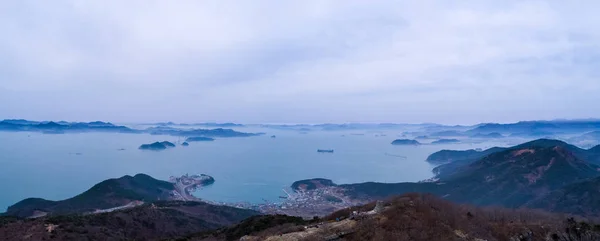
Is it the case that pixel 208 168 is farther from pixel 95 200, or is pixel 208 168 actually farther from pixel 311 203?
pixel 311 203

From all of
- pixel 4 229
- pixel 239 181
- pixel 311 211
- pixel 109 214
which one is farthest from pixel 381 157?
pixel 4 229

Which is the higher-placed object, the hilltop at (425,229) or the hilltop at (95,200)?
the hilltop at (425,229)

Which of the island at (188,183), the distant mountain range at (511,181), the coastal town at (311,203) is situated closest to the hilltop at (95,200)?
the island at (188,183)

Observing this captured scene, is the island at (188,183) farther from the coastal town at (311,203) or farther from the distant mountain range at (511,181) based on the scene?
the distant mountain range at (511,181)

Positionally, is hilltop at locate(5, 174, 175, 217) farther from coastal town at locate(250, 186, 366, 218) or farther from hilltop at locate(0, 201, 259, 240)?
coastal town at locate(250, 186, 366, 218)

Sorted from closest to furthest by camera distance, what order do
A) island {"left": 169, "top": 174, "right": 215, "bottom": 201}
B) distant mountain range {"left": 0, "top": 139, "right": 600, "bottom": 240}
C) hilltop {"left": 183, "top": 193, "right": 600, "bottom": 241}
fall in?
hilltop {"left": 183, "top": 193, "right": 600, "bottom": 241} < distant mountain range {"left": 0, "top": 139, "right": 600, "bottom": 240} < island {"left": 169, "top": 174, "right": 215, "bottom": 201}

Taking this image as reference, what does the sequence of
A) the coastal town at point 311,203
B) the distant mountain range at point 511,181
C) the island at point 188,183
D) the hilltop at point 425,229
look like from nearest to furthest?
the hilltop at point 425,229, the coastal town at point 311,203, the distant mountain range at point 511,181, the island at point 188,183

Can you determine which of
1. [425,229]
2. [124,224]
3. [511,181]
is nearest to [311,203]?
[511,181]

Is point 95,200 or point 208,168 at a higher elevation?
point 95,200

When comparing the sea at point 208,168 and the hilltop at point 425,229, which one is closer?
the hilltop at point 425,229

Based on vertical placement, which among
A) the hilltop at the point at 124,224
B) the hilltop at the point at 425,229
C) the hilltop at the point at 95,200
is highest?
the hilltop at the point at 425,229

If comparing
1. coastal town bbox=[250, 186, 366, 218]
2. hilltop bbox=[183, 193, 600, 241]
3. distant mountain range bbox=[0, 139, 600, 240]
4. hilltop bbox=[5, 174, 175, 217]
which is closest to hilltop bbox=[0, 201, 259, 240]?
distant mountain range bbox=[0, 139, 600, 240]
